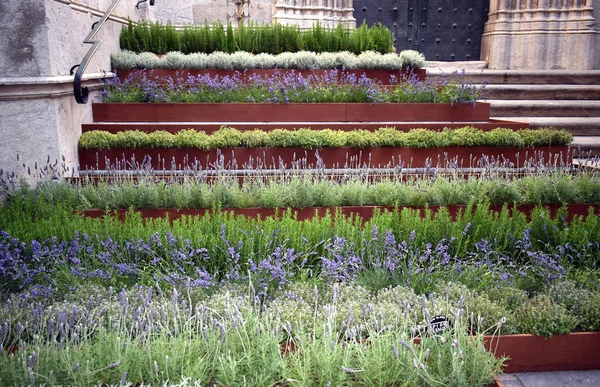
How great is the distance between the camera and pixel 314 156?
6.35 metres

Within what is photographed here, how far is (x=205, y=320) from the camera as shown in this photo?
9.28ft

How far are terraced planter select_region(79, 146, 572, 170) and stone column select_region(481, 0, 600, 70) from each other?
16.7 ft

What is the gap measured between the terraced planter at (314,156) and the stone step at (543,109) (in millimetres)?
2250

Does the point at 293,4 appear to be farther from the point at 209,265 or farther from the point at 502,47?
the point at 209,265

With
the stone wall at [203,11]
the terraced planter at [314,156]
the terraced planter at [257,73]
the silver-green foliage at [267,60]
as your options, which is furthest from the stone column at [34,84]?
the stone wall at [203,11]

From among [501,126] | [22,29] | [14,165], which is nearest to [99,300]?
[14,165]

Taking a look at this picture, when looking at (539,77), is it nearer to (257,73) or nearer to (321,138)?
(257,73)

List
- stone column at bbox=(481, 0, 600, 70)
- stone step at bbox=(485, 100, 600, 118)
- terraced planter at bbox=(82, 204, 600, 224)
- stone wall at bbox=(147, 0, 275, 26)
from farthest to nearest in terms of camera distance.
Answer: stone column at bbox=(481, 0, 600, 70)
stone wall at bbox=(147, 0, 275, 26)
stone step at bbox=(485, 100, 600, 118)
terraced planter at bbox=(82, 204, 600, 224)

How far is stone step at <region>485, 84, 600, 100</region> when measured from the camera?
9367mm

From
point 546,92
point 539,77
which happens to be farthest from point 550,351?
point 539,77

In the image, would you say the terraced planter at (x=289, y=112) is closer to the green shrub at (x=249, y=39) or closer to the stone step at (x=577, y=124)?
the green shrub at (x=249, y=39)

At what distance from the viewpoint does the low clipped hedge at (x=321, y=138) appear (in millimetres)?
6094

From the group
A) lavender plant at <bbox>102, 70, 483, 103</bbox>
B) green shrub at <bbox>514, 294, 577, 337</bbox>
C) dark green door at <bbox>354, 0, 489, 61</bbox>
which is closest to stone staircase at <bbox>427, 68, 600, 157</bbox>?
dark green door at <bbox>354, 0, 489, 61</bbox>

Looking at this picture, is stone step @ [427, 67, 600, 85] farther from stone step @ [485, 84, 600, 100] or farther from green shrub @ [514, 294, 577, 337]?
green shrub @ [514, 294, 577, 337]
